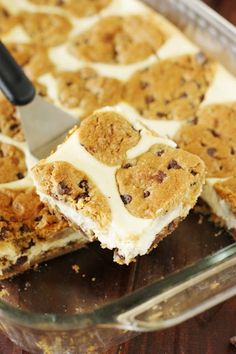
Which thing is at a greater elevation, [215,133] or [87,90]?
[87,90]

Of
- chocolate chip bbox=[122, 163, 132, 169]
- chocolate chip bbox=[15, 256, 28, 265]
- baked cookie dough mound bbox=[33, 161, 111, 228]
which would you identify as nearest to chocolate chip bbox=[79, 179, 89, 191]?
baked cookie dough mound bbox=[33, 161, 111, 228]

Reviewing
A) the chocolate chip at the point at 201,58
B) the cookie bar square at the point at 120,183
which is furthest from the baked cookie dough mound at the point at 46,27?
the cookie bar square at the point at 120,183

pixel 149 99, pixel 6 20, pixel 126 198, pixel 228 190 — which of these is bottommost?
pixel 228 190

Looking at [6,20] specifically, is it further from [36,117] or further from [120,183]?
[120,183]

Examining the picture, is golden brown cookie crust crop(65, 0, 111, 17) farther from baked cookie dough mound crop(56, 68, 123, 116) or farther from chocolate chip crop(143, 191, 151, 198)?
chocolate chip crop(143, 191, 151, 198)

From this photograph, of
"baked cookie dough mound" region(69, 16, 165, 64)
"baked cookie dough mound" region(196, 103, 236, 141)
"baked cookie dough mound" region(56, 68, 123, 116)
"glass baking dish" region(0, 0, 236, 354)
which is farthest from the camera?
"baked cookie dough mound" region(69, 16, 165, 64)

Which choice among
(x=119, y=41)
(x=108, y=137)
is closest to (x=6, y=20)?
(x=119, y=41)
